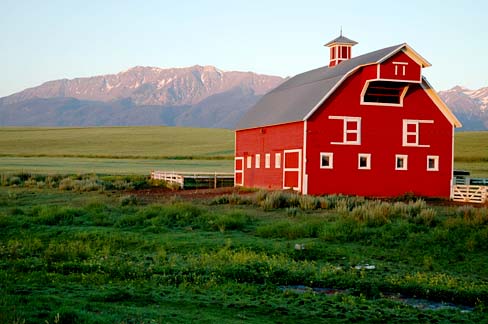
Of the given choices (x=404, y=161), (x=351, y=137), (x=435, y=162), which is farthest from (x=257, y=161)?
(x=435, y=162)

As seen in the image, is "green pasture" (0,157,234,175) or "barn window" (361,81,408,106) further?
"green pasture" (0,157,234,175)

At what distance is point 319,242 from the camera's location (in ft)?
69.4

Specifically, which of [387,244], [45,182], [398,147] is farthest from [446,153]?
[45,182]

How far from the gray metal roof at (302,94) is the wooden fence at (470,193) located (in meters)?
9.44

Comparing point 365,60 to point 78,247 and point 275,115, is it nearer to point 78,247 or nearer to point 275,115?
point 275,115

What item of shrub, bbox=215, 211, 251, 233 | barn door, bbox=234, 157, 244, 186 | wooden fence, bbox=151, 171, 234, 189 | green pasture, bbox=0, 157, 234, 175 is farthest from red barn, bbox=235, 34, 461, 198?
green pasture, bbox=0, 157, 234, 175

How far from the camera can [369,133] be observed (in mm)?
41250

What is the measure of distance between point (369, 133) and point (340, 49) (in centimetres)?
822

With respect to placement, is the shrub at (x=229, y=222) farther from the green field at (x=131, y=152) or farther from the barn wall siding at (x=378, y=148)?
the green field at (x=131, y=152)

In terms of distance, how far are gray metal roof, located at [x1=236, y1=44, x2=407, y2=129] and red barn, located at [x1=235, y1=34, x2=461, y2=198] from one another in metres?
0.09

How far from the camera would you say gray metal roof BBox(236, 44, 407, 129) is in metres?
40.2

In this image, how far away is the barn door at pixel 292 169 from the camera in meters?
40.3

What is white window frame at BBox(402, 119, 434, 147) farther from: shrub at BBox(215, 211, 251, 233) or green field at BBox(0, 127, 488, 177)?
shrub at BBox(215, 211, 251, 233)

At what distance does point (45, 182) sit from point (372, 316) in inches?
1520
